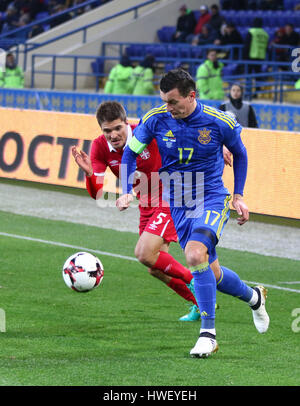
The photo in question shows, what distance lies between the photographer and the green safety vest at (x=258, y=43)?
23.7 m

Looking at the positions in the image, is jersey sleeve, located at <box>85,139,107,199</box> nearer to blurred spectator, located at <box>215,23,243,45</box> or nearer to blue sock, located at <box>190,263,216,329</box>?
blue sock, located at <box>190,263,216,329</box>

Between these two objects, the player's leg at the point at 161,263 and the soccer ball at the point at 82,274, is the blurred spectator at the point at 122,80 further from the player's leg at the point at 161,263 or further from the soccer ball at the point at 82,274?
the soccer ball at the point at 82,274

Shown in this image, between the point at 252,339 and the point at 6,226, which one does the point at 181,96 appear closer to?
the point at 252,339

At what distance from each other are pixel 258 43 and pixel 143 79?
3.24 m

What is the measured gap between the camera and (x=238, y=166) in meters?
6.98

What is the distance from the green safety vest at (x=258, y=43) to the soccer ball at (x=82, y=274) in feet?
55.7

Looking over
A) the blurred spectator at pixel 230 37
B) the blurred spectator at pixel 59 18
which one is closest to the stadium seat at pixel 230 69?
the blurred spectator at pixel 230 37

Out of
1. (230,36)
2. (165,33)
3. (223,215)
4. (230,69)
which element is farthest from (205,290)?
(165,33)

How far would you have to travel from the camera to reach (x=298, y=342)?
701cm

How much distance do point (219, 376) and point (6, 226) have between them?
25.8 feet

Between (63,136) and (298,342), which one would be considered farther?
(63,136)

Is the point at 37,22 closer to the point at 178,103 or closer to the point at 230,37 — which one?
the point at 230,37

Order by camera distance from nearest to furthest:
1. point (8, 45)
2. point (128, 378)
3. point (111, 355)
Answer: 1. point (128, 378)
2. point (111, 355)
3. point (8, 45)
